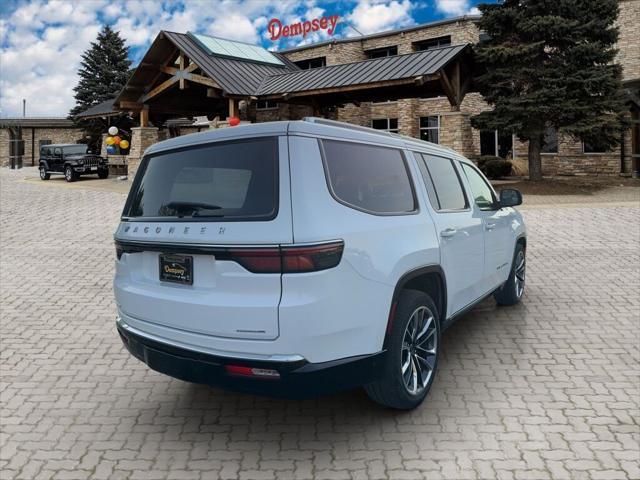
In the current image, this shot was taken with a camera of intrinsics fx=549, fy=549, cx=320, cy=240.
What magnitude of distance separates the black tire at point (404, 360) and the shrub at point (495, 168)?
22668 mm

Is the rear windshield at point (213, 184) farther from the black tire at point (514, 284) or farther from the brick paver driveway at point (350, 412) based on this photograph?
the black tire at point (514, 284)

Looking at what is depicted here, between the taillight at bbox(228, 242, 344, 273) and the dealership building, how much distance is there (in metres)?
15.8

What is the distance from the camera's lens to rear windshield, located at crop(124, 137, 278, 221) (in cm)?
312

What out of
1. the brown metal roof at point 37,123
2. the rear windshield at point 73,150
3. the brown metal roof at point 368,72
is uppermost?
the brown metal roof at point 37,123

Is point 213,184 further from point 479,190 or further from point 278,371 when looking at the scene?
point 479,190

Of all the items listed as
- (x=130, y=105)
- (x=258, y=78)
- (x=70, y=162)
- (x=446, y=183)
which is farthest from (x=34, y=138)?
(x=446, y=183)

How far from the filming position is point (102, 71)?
150 ft

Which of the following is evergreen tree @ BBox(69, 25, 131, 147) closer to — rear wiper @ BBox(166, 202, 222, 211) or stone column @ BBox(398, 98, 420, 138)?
stone column @ BBox(398, 98, 420, 138)

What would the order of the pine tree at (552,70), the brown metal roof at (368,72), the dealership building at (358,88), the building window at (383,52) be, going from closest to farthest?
the brown metal roof at (368,72) → the pine tree at (552,70) → the dealership building at (358,88) → the building window at (383,52)

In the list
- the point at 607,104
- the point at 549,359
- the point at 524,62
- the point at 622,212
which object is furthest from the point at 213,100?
the point at 549,359

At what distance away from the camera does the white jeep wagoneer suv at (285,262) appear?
2.98 meters

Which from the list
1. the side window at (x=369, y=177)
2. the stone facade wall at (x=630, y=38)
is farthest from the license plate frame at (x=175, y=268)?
the stone facade wall at (x=630, y=38)

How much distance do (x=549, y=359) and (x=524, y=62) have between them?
1734cm

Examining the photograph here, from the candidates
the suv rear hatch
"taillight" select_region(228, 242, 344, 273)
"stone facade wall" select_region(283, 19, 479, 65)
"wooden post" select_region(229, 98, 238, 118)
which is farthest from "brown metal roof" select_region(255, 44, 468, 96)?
"taillight" select_region(228, 242, 344, 273)
